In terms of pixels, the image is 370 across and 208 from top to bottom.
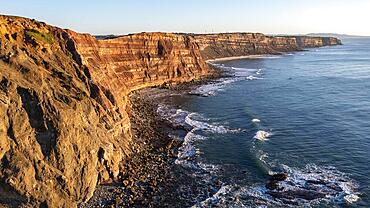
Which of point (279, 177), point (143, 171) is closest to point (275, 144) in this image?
point (279, 177)

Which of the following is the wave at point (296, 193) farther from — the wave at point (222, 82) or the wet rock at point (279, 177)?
the wave at point (222, 82)

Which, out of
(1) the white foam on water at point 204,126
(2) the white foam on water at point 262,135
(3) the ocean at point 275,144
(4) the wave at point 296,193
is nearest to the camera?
(4) the wave at point 296,193

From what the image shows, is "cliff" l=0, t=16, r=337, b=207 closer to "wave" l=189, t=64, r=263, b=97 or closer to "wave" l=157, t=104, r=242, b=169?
"wave" l=157, t=104, r=242, b=169

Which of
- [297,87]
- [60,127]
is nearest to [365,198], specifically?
[60,127]

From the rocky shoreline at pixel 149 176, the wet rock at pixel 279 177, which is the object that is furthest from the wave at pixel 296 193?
the rocky shoreline at pixel 149 176

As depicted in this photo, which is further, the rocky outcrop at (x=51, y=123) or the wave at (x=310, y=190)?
the wave at (x=310, y=190)

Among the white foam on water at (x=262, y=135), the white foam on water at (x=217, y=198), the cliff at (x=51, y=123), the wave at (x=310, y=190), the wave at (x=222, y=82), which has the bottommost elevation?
the wave at (x=310, y=190)

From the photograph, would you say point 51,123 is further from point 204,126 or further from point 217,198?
point 204,126
